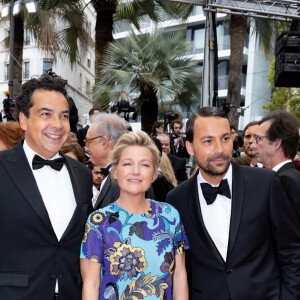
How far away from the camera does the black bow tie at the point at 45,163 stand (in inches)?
92.7

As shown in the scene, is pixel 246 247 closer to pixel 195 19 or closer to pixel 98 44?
pixel 98 44

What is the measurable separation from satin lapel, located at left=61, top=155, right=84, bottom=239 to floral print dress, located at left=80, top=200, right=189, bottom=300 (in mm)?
119

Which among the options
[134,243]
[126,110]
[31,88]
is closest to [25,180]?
[31,88]

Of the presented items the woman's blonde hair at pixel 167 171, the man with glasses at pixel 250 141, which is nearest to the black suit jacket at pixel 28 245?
the woman's blonde hair at pixel 167 171

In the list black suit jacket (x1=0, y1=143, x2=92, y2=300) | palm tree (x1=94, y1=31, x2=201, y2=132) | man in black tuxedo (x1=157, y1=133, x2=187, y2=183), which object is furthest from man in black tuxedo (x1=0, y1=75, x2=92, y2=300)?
palm tree (x1=94, y1=31, x2=201, y2=132)

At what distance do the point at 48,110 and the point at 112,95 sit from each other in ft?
32.4

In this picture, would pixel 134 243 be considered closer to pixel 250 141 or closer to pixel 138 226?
pixel 138 226

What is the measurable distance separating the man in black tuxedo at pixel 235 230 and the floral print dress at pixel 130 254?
21cm

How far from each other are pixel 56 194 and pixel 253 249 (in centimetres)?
123

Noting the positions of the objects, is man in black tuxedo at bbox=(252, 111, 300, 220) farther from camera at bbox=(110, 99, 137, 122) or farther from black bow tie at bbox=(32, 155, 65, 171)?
camera at bbox=(110, 99, 137, 122)

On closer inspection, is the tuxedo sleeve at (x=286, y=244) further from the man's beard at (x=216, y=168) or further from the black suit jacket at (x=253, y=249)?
the man's beard at (x=216, y=168)

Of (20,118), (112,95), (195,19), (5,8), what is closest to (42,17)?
(5,8)

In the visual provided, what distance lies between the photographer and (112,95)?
480 inches

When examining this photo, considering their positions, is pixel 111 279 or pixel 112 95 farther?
pixel 112 95
